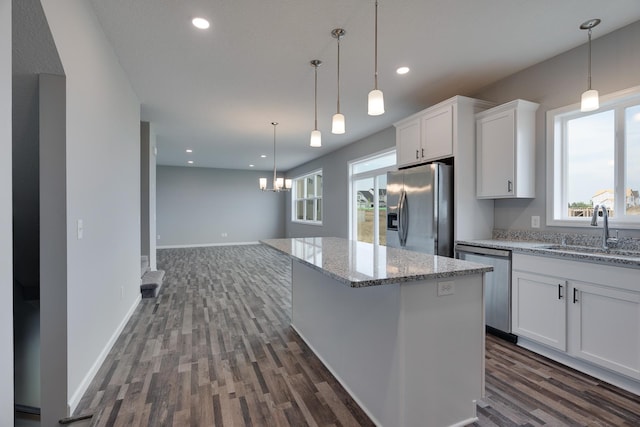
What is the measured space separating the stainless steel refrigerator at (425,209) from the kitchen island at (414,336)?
140 cm

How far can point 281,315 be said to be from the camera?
3400 millimetres

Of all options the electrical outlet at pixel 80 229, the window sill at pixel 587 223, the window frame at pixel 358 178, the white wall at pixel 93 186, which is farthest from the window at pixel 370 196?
the electrical outlet at pixel 80 229

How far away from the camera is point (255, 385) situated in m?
2.07

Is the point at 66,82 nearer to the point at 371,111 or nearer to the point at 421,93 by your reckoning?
the point at 371,111

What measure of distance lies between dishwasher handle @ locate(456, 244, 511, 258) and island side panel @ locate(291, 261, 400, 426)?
163cm

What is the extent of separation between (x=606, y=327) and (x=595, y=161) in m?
1.45

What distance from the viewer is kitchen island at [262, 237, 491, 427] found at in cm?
149

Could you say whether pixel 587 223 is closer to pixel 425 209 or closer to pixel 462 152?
pixel 462 152

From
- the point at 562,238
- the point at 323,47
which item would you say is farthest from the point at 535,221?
the point at 323,47

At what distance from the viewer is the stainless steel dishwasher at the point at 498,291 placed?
8.88 ft

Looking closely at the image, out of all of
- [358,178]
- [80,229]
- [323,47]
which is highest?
[323,47]

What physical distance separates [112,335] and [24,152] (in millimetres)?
1631

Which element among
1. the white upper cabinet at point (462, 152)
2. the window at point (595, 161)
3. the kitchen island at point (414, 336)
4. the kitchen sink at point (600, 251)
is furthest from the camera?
the white upper cabinet at point (462, 152)

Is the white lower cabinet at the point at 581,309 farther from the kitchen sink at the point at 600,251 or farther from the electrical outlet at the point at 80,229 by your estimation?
the electrical outlet at the point at 80,229
